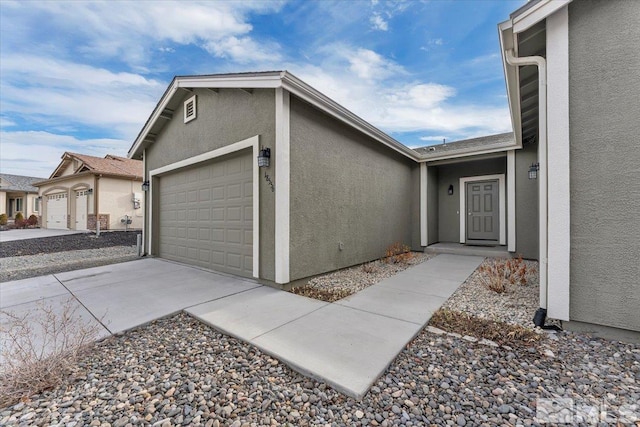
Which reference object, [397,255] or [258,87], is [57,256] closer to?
[258,87]

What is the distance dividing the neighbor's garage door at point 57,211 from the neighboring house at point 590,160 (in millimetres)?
22820

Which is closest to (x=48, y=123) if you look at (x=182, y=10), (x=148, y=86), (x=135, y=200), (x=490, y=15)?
(x=135, y=200)

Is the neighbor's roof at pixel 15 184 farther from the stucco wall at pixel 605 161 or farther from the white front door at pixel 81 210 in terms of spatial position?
the stucco wall at pixel 605 161

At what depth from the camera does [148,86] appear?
1105cm

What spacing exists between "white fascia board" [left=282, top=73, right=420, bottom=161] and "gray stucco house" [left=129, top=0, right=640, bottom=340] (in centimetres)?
3

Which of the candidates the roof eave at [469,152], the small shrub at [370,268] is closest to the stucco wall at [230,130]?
the small shrub at [370,268]

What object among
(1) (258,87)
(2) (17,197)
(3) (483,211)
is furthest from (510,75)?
(2) (17,197)

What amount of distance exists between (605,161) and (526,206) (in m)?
5.29

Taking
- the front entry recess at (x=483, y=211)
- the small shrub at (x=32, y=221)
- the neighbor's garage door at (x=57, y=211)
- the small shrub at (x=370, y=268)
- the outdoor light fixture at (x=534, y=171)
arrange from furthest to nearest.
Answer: the small shrub at (x=32, y=221)
the neighbor's garage door at (x=57, y=211)
the front entry recess at (x=483, y=211)
the outdoor light fixture at (x=534, y=171)
the small shrub at (x=370, y=268)

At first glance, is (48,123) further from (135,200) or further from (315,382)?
(315,382)

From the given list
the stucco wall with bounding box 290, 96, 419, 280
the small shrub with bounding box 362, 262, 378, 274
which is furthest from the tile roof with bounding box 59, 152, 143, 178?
the small shrub with bounding box 362, 262, 378, 274

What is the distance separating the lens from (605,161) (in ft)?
8.70

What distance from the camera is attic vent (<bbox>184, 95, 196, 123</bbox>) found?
20.9 ft

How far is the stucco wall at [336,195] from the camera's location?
4738 millimetres
